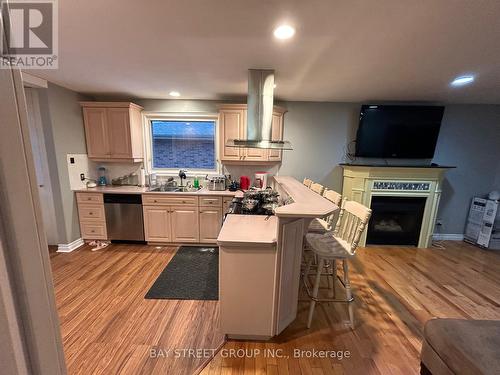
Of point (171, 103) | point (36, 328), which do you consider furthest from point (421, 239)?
point (171, 103)

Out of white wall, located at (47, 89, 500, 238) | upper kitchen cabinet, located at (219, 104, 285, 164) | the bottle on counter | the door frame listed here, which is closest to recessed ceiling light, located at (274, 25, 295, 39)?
the door frame

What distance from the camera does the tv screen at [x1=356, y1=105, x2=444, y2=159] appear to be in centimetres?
343

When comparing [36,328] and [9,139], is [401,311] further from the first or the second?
[9,139]

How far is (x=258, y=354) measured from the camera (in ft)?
5.47

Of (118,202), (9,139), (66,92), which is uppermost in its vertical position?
(66,92)

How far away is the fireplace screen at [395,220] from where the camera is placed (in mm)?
3555

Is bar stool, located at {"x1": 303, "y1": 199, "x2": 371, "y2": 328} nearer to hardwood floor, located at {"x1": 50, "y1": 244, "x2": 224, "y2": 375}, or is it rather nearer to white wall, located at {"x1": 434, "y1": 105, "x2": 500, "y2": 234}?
hardwood floor, located at {"x1": 50, "y1": 244, "x2": 224, "y2": 375}

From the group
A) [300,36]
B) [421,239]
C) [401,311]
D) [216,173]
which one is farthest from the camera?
[216,173]

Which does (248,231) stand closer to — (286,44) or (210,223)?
(286,44)

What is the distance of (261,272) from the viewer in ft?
5.38

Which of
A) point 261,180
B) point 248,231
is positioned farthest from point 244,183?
point 248,231

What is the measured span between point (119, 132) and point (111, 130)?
133mm

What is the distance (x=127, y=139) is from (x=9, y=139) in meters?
3.49

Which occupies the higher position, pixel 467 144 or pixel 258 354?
pixel 467 144
